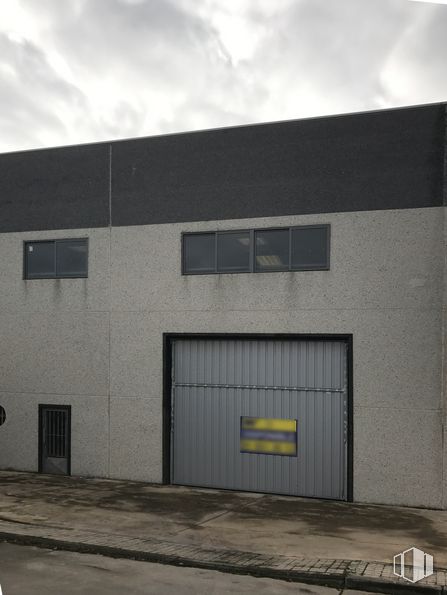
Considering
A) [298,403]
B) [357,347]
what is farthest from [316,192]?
[298,403]

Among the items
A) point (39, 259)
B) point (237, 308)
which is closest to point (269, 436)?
point (237, 308)

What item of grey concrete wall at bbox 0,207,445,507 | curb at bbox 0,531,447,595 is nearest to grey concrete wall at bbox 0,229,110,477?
grey concrete wall at bbox 0,207,445,507

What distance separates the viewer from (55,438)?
1506 cm

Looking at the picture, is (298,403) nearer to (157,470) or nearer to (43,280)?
(157,470)

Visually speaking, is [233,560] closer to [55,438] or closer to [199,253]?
[199,253]

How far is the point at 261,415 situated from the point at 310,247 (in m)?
3.50

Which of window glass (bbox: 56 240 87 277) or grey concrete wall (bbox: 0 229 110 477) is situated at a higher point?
window glass (bbox: 56 240 87 277)

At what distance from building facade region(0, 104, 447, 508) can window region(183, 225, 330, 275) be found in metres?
0.03

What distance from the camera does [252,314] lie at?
13.4 meters

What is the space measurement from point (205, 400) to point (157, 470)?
5.84 feet

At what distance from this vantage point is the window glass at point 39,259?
50.2ft

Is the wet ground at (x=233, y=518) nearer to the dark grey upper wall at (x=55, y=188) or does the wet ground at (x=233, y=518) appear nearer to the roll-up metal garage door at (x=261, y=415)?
the roll-up metal garage door at (x=261, y=415)

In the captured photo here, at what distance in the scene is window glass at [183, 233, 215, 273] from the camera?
45.3 feet

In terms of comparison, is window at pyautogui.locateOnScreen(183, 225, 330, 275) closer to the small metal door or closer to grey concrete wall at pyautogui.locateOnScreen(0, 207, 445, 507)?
grey concrete wall at pyautogui.locateOnScreen(0, 207, 445, 507)
